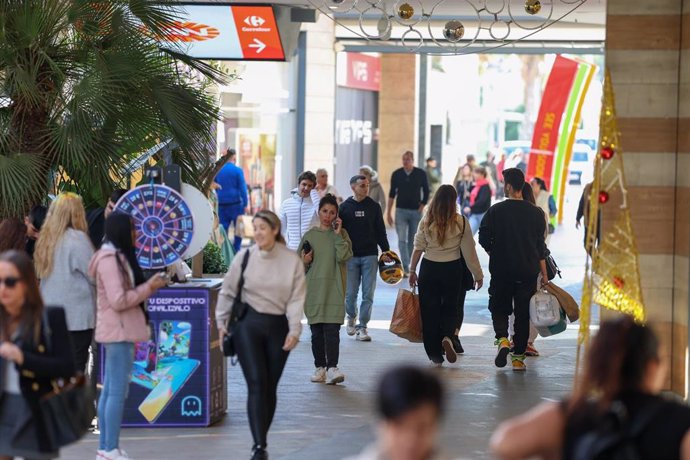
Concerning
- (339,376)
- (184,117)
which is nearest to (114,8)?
(184,117)

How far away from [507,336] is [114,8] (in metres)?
4.61

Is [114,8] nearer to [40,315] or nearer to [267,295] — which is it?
[267,295]

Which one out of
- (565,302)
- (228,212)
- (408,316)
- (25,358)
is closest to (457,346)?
(408,316)

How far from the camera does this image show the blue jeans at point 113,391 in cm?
802

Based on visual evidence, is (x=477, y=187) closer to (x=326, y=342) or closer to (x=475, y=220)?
(x=475, y=220)

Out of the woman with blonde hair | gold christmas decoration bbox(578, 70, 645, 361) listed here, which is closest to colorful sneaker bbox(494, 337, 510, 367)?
gold christmas decoration bbox(578, 70, 645, 361)

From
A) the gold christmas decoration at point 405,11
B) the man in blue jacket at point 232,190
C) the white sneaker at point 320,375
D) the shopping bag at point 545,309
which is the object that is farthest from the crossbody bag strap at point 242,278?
the man in blue jacket at point 232,190

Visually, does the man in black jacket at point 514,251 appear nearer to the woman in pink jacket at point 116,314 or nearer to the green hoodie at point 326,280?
the green hoodie at point 326,280

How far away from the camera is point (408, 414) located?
3725 mm

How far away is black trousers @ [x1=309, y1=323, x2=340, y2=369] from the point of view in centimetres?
1136

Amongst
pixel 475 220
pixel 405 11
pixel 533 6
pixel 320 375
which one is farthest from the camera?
pixel 475 220

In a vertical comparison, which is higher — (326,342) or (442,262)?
(442,262)

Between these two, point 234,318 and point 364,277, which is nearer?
point 234,318

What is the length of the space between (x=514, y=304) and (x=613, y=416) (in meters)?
8.16
